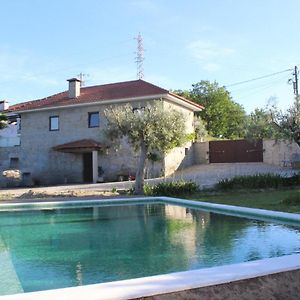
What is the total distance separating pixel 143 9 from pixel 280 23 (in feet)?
20.3

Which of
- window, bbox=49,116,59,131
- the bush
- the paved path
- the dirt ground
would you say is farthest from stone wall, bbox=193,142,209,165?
the dirt ground

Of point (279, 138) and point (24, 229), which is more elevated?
point (279, 138)

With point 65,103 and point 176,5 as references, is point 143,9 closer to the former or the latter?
point 176,5

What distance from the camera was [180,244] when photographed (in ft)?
29.9

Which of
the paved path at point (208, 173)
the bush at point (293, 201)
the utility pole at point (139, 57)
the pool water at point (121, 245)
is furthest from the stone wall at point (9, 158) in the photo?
the bush at point (293, 201)

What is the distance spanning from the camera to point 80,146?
1182 inches

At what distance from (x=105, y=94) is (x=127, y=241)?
22752mm

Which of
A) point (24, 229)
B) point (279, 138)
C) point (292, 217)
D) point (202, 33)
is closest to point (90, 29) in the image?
point (202, 33)

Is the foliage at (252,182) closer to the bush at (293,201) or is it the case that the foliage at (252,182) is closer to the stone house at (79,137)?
the bush at (293,201)

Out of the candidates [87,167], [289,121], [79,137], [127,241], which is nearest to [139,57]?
[79,137]

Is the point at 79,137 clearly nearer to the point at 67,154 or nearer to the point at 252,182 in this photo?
the point at 67,154

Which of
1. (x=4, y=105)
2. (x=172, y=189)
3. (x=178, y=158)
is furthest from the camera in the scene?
(x=4, y=105)

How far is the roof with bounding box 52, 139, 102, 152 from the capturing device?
29.7m

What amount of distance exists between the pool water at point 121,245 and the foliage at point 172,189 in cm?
547
